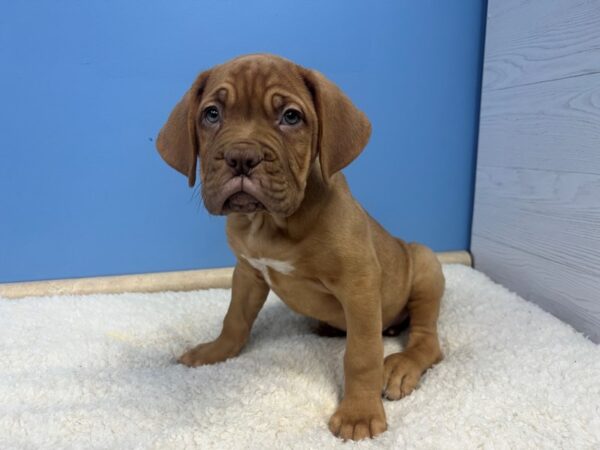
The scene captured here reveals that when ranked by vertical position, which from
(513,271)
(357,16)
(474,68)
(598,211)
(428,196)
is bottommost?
(513,271)

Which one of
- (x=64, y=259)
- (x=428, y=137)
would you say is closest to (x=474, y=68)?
(x=428, y=137)

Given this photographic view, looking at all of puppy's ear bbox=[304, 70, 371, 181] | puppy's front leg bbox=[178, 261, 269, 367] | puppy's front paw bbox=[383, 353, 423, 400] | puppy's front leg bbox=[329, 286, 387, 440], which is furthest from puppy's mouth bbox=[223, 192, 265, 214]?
puppy's front paw bbox=[383, 353, 423, 400]

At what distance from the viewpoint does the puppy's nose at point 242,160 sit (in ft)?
5.06

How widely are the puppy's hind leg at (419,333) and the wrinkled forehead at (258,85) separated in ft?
3.67

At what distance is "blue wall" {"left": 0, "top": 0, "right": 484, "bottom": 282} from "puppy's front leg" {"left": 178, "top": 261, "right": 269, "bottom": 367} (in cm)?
100

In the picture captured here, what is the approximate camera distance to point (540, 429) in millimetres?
1693

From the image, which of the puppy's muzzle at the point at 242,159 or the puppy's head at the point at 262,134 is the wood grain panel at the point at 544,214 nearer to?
the puppy's head at the point at 262,134

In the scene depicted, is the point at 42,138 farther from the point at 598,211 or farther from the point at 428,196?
the point at 598,211

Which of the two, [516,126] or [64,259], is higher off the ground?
[516,126]

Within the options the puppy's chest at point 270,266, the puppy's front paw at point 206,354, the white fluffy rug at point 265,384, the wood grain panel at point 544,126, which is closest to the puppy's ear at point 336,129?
the puppy's chest at point 270,266

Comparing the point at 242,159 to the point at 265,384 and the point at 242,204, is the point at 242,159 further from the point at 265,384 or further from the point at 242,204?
the point at 265,384

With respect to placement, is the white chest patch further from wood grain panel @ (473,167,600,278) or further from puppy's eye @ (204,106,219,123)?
wood grain panel @ (473,167,600,278)

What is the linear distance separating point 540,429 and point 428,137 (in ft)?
6.86

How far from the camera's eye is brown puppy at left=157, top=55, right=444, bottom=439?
162 cm
